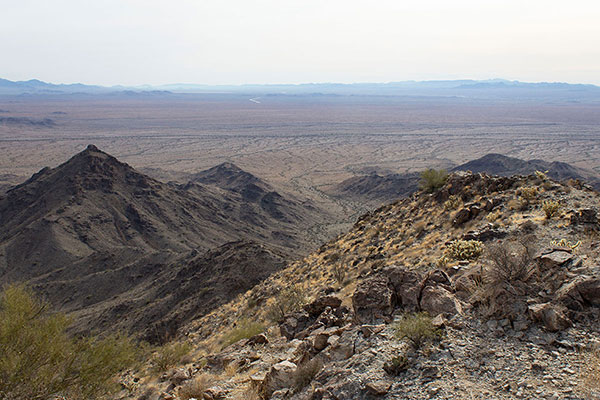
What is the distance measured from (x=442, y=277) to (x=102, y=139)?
15215 centimetres

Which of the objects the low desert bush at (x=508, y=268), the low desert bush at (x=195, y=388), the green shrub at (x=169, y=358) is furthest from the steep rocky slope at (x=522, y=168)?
the low desert bush at (x=195, y=388)

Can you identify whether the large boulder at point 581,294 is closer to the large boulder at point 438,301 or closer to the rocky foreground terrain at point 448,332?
the rocky foreground terrain at point 448,332

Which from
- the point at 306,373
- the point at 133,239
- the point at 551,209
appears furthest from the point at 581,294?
the point at 133,239

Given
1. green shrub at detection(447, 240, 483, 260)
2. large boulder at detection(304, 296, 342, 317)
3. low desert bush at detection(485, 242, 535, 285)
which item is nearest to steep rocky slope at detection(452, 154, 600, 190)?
green shrub at detection(447, 240, 483, 260)

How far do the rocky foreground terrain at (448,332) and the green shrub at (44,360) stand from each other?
3.62ft

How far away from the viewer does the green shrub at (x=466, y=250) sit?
10688mm

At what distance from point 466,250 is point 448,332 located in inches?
168

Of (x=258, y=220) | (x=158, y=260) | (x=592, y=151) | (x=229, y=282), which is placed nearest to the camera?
(x=229, y=282)

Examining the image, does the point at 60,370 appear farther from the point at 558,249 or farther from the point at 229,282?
the point at 229,282

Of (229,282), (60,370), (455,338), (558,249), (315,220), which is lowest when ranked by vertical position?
(315,220)

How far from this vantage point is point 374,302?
27.7ft

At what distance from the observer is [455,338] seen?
272 inches

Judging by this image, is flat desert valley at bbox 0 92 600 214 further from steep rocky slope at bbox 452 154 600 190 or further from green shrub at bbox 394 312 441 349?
green shrub at bbox 394 312 441 349

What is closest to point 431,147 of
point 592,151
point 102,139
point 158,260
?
point 592,151
